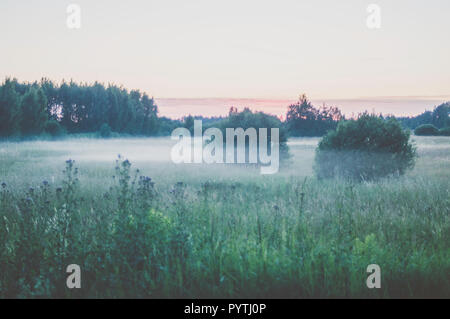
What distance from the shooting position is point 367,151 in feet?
35.1

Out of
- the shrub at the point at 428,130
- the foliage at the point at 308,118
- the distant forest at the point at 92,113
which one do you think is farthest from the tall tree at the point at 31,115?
the shrub at the point at 428,130

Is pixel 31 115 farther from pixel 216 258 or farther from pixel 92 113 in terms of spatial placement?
pixel 216 258

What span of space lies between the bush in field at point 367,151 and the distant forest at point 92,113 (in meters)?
31.5

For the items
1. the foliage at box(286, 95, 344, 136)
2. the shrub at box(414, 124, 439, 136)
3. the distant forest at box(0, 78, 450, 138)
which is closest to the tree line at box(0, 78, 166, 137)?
the distant forest at box(0, 78, 450, 138)

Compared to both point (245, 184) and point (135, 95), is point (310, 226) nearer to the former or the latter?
point (245, 184)

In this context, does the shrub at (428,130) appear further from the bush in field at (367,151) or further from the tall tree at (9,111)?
the tall tree at (9,111)

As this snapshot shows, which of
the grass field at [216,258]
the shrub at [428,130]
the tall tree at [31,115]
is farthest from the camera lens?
the shrub at [428,130]

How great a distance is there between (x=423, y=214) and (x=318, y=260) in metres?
3.13

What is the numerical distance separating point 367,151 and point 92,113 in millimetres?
50570

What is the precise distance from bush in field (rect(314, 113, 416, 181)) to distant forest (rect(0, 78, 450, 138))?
1239 inches

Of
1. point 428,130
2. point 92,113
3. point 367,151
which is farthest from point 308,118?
point 367,151

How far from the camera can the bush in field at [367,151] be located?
10.6 meters

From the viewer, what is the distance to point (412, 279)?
11.3ft
